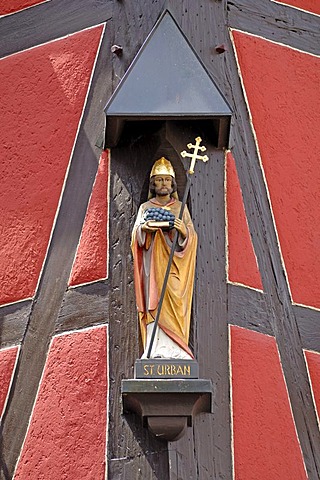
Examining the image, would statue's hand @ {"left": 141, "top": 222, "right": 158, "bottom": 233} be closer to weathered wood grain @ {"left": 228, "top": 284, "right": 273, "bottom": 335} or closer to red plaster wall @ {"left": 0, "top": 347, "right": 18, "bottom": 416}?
weathered wood grain @ {"left": 228, "top": 284, "right": 273, "bottom": 335}

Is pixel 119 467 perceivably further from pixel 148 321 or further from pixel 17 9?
pixel 17 9

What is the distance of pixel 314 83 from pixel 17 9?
62.6 inches

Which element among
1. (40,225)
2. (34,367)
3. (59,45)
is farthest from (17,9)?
(34,367)

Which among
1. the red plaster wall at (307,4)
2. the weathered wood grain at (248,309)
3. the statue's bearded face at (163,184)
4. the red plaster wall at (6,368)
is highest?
the red plaster wall at (307,4)

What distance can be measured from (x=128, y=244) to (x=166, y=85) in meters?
0.76

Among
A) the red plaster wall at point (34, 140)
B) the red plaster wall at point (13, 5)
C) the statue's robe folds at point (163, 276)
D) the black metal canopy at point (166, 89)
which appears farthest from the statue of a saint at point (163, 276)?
the red plaster wall at point (13, 5)

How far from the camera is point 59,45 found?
Answer: 775 centimetres

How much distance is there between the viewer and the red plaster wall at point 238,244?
7176mm

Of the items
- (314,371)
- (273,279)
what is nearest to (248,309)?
(273,279)

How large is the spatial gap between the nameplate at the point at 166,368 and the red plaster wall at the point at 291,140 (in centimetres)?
88

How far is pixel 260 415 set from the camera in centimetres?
691

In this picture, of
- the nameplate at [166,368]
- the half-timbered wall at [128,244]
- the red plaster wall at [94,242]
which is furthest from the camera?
the red plaster wall at [94,242]

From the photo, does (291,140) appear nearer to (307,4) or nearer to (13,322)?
(307,4)

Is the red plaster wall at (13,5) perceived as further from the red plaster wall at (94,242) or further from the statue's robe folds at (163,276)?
the statue's robe folds at (163,276)
